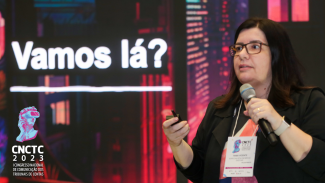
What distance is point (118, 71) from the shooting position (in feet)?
9.61

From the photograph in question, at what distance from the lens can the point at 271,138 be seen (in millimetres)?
1025

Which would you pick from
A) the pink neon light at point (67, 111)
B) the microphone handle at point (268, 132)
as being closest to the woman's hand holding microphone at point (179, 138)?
the microphone handle at point (268, 132)

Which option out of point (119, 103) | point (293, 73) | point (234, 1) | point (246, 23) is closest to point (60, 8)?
point (119, 103)

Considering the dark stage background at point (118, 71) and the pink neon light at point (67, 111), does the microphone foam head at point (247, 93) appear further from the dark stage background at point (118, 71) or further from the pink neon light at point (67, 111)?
the pink neon light at point (67, 111)

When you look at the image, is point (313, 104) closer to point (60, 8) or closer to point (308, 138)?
point (308, 138)

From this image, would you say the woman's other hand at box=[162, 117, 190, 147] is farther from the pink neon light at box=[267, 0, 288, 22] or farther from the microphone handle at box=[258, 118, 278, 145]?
the pink neon light at box=[267, 0, 288, 22]

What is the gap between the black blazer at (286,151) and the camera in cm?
112

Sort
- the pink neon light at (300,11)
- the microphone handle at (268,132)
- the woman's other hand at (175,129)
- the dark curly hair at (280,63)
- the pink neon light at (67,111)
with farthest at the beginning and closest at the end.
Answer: the pink neon light at (67,111) < the pink neon light at (300,11) < the dark curly hair at (280,63) < the woman's other hand at (175,129) < the microphone handle at (268,132)

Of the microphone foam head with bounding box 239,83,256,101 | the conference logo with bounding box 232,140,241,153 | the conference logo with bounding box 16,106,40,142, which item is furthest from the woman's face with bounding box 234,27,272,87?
the conference logo with bounding box 16,106,40,142

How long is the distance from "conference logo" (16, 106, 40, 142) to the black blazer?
7.15 feet

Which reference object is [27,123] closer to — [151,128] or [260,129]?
[151,128]

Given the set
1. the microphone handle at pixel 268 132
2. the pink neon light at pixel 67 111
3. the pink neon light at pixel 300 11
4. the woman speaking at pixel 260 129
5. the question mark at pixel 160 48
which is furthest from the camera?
the pink neon light at pixel 67 111

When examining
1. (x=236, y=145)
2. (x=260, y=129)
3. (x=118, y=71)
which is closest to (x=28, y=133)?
(x=118, y=71)

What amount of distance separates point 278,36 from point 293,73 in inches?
7.9
